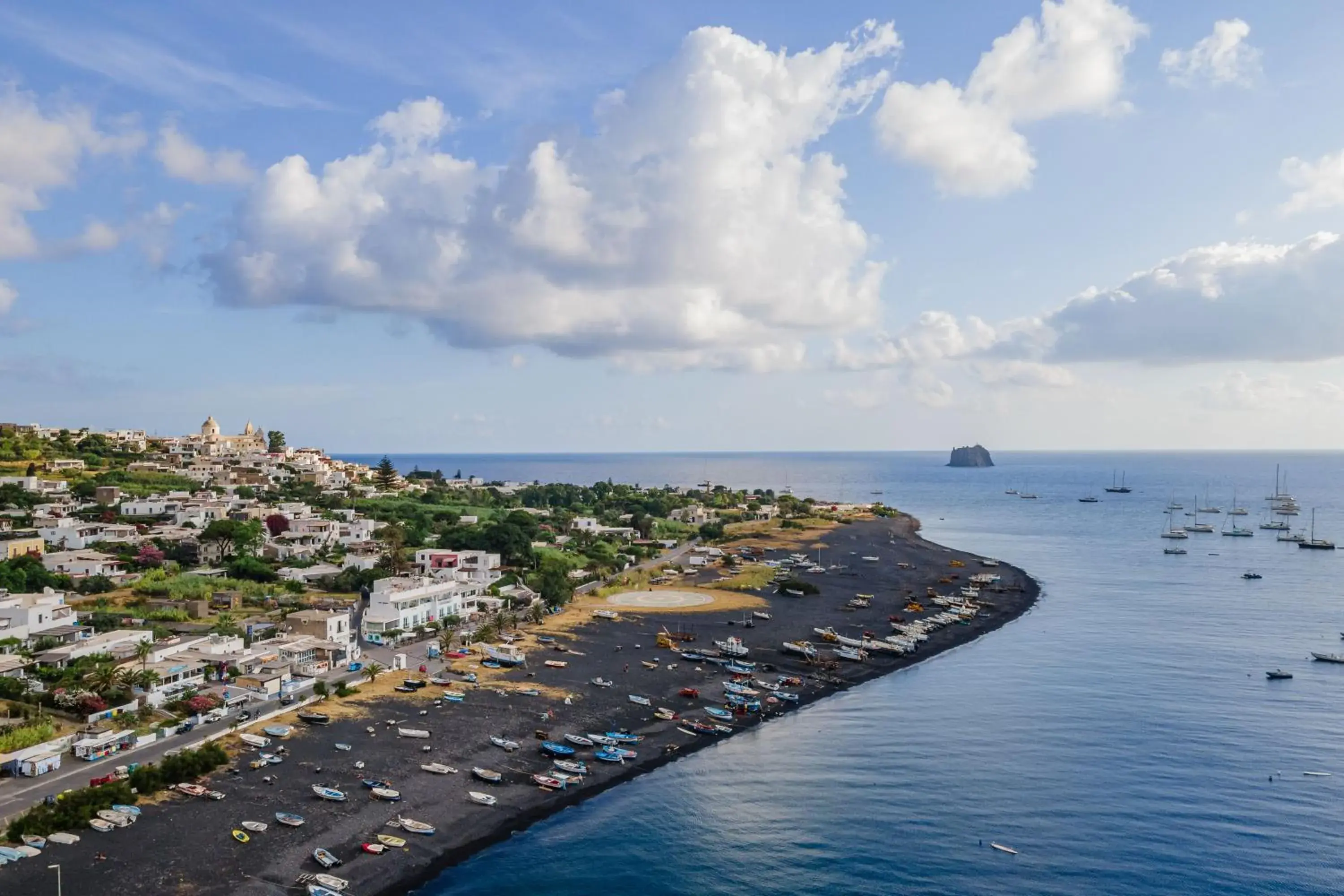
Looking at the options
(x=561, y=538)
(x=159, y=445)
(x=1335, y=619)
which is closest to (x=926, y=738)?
(x=1335, y=619)

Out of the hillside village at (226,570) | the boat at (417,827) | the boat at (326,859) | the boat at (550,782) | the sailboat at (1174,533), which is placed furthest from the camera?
the sailboat at (1174,533)

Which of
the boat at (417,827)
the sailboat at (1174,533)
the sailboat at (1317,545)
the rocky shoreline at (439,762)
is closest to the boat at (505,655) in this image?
the rocky shoreline at (439,762)

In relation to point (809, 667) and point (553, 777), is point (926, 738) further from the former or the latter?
point (553, 777)

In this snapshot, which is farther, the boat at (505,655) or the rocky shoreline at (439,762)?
the boat at (505,655)

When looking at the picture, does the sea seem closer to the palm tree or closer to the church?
the palm tree

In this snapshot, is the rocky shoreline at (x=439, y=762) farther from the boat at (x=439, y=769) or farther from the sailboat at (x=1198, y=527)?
the sailboat at (x=1198, y=527)

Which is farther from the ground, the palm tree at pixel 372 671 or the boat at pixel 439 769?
the palm tree at pixel 372 671

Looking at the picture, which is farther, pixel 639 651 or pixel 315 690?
pixel 639 651

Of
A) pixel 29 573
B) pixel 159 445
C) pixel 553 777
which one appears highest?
pixel 159 445
